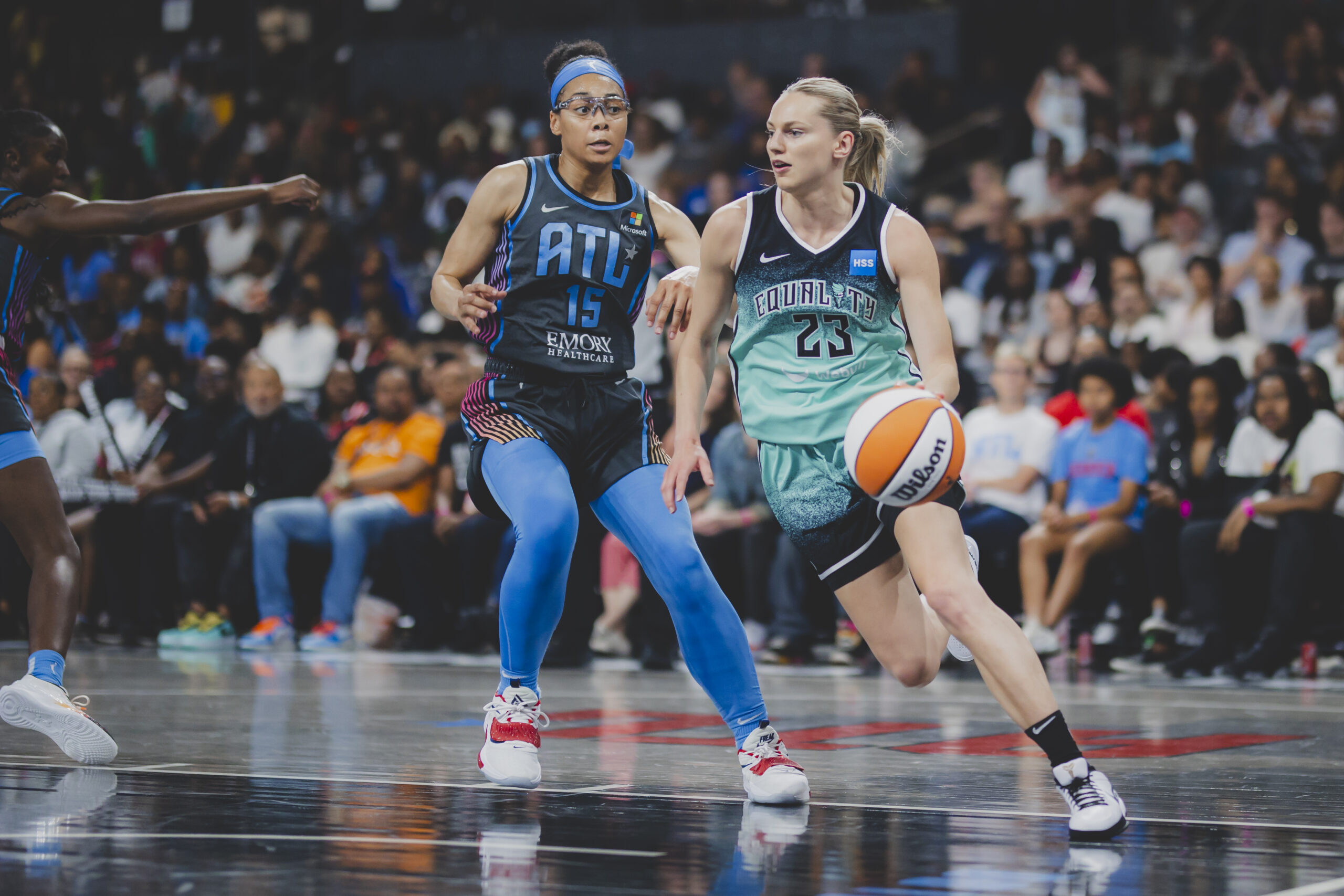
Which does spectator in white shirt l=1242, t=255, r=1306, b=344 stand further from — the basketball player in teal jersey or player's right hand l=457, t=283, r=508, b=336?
player's right hand l=457, t=283, r=508, b=336

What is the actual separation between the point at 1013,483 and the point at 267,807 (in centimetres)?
694

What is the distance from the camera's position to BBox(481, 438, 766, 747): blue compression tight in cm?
497

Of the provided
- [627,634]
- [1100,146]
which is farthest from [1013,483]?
[1100,146]

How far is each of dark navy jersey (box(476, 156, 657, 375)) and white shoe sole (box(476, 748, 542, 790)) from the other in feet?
3.96

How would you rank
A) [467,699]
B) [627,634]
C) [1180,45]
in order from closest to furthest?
[467,699], [627,634], [1180,45]

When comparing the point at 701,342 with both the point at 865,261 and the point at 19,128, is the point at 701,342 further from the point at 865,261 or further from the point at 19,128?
the point at 19,128

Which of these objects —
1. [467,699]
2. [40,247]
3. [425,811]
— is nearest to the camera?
[425,811]

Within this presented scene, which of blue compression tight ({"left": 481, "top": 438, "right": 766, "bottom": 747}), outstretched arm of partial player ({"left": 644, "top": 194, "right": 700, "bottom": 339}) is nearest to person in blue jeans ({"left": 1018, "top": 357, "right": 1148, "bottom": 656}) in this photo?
outstretched arm of partial player ({"left": 644, "top": 194, "right": 700, "bottom": 339})

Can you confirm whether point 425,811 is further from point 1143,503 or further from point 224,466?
point 224,466

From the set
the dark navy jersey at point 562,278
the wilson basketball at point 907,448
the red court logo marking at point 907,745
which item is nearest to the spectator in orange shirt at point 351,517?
the red court logo marking at point 907,745

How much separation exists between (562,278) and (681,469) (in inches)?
33.2

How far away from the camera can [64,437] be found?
42.3 feet

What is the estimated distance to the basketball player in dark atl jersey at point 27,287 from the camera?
222 inches

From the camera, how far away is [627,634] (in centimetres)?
1148
